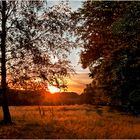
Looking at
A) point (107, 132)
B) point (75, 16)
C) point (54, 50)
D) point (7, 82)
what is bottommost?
point (107, 132)

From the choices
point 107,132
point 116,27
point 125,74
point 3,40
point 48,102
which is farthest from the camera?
point 48,102

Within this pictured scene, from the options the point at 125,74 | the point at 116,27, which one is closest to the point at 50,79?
the point at 116,27

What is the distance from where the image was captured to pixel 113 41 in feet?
89.9

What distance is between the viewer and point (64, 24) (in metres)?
31.0

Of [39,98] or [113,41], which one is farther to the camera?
[39,98]

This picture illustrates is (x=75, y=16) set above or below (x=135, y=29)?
above

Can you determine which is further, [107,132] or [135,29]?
[107,132]

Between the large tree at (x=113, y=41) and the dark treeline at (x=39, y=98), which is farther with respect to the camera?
the dark treeline at (x=39, y=98)

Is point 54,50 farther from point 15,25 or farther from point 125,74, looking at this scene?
point 125,74

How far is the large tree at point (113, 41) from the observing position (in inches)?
890

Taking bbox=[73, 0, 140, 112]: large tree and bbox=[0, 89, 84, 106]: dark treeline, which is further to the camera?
bbox=[0, 89, 84, 106]: dark treeline

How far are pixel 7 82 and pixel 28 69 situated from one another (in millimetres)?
1568

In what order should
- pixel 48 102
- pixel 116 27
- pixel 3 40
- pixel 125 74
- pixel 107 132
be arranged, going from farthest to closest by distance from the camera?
pixel 48 102, pixel 125 74, pixel 3 40, pixel 107 132, pixel 116 27

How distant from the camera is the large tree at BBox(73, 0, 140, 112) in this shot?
2261 cm
